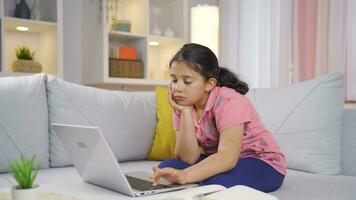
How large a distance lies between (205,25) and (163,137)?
1.28 meters

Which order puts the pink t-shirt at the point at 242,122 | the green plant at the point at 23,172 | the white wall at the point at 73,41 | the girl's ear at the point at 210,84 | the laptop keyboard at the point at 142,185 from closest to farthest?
the green plant at the point at 23,172 → the laptop keyboard at the point at 142,185 → the pink t-shirt at the point at 242,122 → the girl's ear at the point at 210,84 → the white wall at the point at 73,41

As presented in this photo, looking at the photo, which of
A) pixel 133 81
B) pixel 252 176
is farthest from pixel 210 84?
pixel 133 81

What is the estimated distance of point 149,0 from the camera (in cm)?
299

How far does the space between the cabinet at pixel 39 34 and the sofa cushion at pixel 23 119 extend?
2.62 ft

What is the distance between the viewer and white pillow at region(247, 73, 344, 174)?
1.57 m

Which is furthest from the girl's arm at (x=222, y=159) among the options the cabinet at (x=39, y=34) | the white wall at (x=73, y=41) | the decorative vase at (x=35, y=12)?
the white wall at (x=73, y=41)

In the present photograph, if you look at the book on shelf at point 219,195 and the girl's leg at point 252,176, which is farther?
the girl's leg at point 252,176

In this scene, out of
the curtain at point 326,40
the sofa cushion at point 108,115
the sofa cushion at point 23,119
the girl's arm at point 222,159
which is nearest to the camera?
the girl's arm at point 222,159

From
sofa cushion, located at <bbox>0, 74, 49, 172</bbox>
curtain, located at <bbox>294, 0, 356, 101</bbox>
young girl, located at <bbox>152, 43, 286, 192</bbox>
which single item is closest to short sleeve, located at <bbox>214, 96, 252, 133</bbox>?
young girl, located at <bbox>152, 43, 286, 192</bbox>

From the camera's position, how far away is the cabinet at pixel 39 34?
7.82 ft

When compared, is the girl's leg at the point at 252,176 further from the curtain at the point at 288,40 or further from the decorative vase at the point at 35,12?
the decorative vase at the point at 35,12

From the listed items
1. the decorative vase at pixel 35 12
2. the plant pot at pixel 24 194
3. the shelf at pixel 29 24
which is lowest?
the plant pot at pixel 24 194

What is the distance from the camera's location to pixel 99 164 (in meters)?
0.96

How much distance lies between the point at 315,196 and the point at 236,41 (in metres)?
2.00
